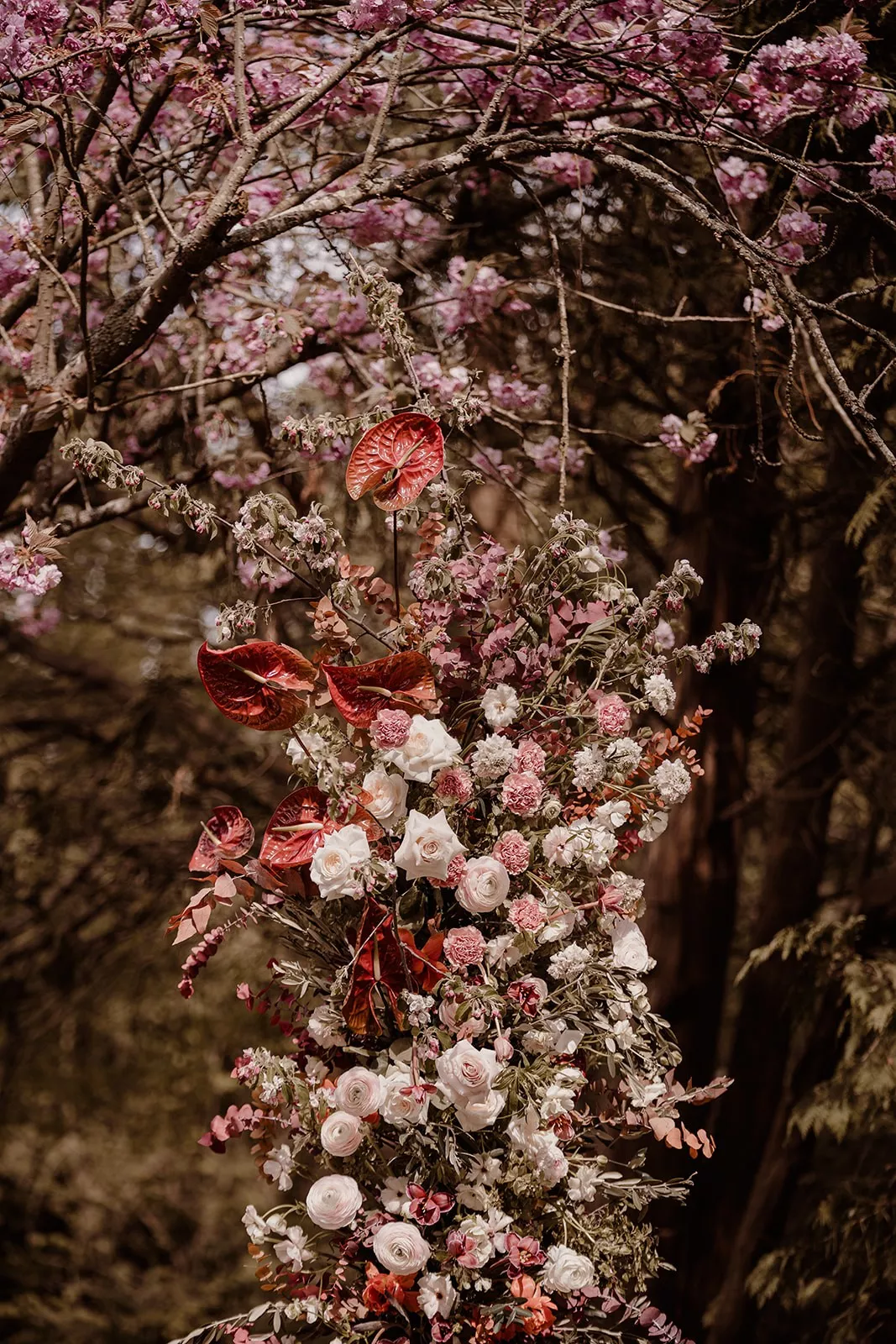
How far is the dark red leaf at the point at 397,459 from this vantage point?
1.59 metres

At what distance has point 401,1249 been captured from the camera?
1.44 m

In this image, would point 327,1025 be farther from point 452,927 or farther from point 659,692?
point 659,692

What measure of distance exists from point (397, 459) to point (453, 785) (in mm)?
456

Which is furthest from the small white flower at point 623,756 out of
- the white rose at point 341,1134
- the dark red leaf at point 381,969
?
the white rose at point 341,1134

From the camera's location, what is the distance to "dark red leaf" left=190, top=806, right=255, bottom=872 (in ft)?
5.20

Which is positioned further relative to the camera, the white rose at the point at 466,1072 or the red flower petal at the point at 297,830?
the red flower petal at the point at 297,830

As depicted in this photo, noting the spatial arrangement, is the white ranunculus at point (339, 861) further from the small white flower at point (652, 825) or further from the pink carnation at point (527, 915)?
the small white flower at point (652, 825)

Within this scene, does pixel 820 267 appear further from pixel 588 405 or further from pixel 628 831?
pixel 628 831

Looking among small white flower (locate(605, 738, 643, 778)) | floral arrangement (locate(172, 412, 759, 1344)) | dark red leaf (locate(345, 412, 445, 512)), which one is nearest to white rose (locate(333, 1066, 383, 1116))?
floral arrangement (locate(172, 412, 759, 1344))

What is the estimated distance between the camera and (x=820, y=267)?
265 centimetres

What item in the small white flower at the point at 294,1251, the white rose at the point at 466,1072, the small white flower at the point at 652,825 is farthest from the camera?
the small white flower at the point at 652,825

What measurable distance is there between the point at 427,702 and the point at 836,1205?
2769 mm

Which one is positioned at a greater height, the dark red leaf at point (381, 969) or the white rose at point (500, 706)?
the white rose at point (500, 706)

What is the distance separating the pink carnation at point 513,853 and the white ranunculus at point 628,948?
7.1 inches
